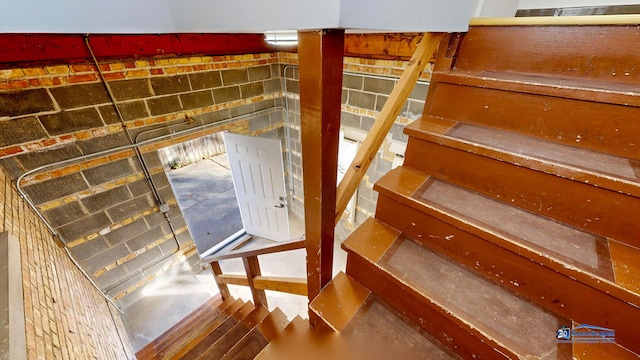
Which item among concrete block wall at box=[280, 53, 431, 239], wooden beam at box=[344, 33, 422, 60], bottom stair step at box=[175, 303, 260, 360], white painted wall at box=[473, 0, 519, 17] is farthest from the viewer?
concrete block wall at box=[280, 53, 431, 239]

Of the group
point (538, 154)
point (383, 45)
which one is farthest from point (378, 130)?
point (383, 45)

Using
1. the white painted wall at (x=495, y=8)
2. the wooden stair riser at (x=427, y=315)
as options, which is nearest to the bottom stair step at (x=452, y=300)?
the wooden stair riser at (x=427, y=315)

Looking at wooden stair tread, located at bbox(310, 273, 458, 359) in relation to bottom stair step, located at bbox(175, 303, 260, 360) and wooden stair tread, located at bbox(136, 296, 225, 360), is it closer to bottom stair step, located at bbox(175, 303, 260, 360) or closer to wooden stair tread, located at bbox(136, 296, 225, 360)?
bottom stair step, located at bbox(175, 303, 260, 360)

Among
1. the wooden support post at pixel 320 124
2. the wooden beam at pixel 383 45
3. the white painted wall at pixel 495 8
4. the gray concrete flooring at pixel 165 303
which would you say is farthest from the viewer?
the gray concrete flooring at pixel 165 303

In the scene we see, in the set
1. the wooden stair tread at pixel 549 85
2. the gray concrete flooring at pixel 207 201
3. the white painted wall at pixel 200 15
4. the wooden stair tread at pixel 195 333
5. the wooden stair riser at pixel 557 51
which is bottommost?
the gray concrete flooring at pixel 207 201

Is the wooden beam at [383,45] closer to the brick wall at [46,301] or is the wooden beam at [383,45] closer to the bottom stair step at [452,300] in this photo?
the bottom stair step at [452,300]

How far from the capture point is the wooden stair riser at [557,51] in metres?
0.84

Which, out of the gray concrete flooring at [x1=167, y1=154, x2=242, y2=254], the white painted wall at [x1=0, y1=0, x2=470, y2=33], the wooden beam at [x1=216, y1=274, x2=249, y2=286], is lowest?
the gray concrete flooring at [x1=167, y1=154, x2=242, y2=254]

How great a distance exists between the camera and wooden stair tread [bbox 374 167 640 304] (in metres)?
0.70

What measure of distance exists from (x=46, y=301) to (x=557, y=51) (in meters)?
2.66

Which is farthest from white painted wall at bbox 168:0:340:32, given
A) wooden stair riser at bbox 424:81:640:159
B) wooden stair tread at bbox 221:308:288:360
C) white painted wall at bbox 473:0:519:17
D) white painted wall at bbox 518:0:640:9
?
white painted wall at bbox 518:0:640:9

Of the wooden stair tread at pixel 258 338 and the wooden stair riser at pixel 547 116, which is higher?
the wooden stair riser at pixel 547 116

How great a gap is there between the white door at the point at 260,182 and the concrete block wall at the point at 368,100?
2.18 feet

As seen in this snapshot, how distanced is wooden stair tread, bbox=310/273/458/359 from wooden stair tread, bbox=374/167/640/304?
0.51 m
